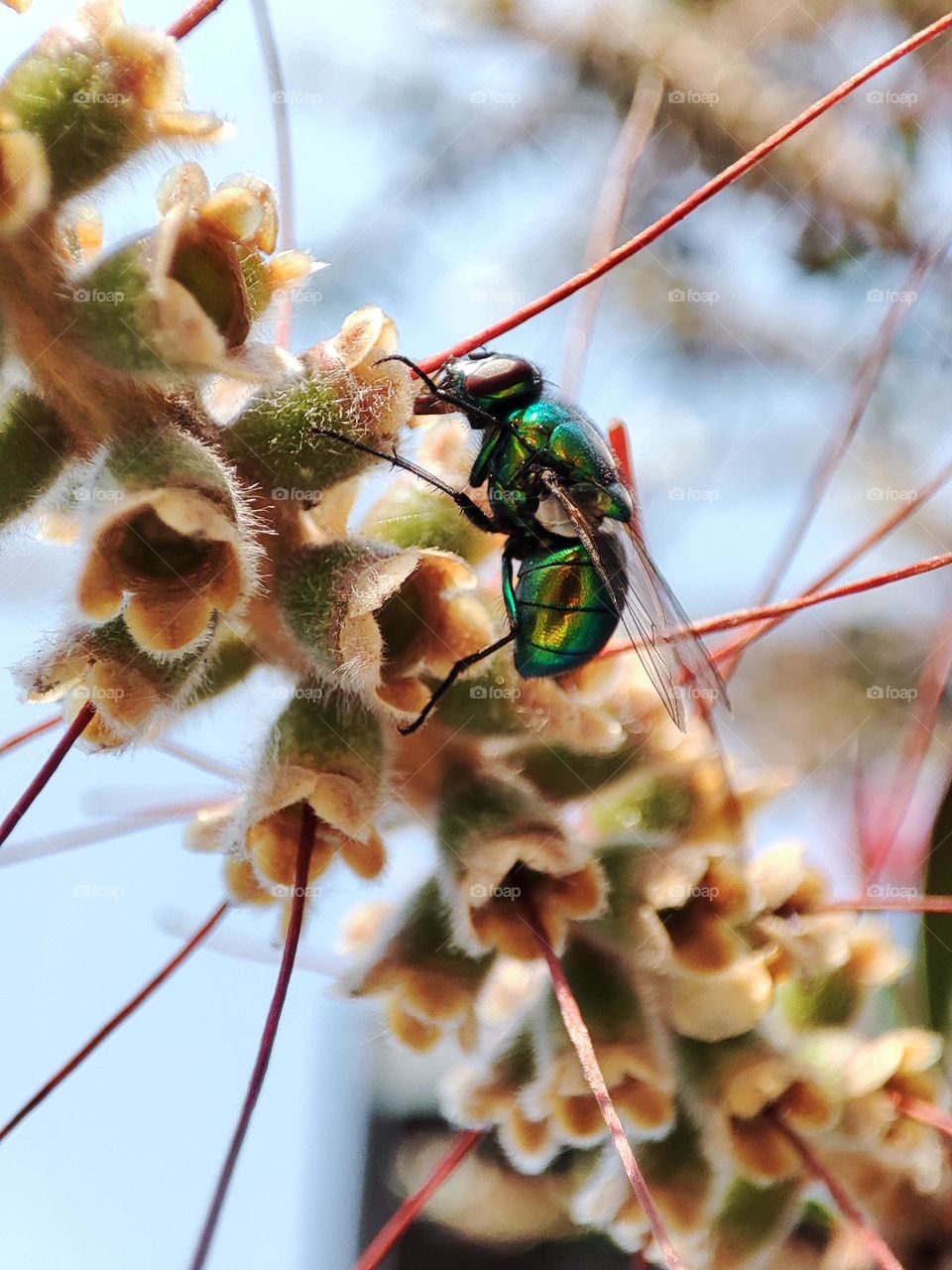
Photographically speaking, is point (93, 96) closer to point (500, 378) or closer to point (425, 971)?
point (500, 378)

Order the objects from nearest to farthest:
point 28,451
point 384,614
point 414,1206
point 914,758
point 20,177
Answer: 1. point 20,177
2. point 28,451
3. point 384,614
4. point 414,1206
5. point 914,758

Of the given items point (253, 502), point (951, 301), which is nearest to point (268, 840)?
point (253, 502)

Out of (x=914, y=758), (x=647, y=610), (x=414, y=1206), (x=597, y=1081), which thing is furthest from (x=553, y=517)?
(x=414, y=1206)

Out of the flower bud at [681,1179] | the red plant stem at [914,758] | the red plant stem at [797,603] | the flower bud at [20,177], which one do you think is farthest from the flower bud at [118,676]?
the red plant stem at [914,758]

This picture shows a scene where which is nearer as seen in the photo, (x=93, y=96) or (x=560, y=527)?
(x=93, y=96)

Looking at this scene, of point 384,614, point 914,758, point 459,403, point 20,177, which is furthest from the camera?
point 914,758

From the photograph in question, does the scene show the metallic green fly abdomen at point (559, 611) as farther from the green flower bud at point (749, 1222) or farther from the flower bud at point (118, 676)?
the green flower bud at point (749, 1222)

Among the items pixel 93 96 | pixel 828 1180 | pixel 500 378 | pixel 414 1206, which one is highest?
pixel 500 378
